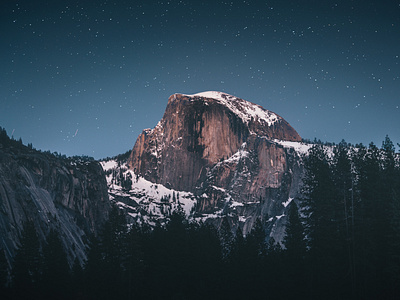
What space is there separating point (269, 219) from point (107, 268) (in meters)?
157

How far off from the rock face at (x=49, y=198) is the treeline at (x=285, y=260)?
1238 inches

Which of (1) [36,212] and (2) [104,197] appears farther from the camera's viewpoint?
(2) [104,197]

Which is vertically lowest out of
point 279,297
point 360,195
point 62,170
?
point 279,297

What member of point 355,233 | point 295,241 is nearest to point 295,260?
point 295,241

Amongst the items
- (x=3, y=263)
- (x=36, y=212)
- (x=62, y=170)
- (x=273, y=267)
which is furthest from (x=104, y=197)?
(x=273, y=267)

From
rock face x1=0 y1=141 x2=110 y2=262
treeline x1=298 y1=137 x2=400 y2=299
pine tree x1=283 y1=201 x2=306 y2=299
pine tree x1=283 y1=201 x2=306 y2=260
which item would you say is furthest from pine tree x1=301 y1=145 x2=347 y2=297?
rock face x1=0 y1=141 x2=110 y2=262

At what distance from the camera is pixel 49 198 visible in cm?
10412

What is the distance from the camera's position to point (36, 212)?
88.6m

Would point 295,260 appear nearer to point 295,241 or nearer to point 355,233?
point 295,241

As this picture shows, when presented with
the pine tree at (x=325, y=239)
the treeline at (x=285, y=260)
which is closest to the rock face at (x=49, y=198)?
the treeline at (x=285, y=260)

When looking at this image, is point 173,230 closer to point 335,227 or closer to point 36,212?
point 335,227

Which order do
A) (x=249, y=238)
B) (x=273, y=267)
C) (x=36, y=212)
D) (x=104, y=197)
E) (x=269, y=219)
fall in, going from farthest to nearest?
1. (x=269, y=219)
2. (x=104, y=197)
3. (x=36, y=212)
4. (x=249, y=238)
5. (x=273, y=267)

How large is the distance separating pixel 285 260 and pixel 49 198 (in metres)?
78.4

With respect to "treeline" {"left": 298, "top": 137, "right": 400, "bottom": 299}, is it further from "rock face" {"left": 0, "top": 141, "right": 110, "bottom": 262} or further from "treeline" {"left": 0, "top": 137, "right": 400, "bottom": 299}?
"rock face" {"left": 0, "top": 141, "right": 110, "bottom": 262}
